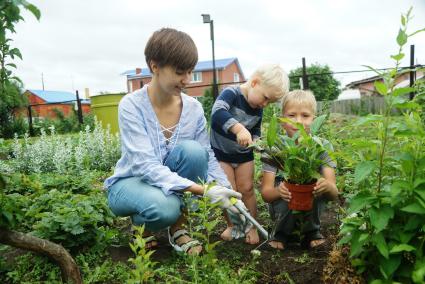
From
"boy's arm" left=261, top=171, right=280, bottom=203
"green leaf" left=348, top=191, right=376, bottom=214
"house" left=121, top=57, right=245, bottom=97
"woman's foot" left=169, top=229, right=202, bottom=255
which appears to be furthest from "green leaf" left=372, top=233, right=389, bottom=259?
"house" left=121, top=57, right=245, bottom=97

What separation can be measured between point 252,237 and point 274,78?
976mm

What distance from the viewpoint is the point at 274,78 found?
7.78 ft

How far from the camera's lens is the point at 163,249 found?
7.44ft

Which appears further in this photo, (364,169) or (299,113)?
(299,113)

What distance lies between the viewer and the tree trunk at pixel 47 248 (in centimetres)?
168

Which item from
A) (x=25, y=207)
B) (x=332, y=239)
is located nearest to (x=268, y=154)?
(x=332, y=239)

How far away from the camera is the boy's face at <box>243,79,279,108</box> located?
7.86 ft

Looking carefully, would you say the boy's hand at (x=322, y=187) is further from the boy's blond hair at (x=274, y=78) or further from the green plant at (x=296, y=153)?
the boy's blond hair at (x=274, y=78)

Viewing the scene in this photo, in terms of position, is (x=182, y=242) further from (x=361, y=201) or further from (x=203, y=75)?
(x=203, y=75)

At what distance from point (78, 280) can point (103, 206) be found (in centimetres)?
80

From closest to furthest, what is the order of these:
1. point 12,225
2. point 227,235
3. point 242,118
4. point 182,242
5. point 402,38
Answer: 1. point 402,38
2. point 12,225
3. point 182,242
4. point 227,235
5. point 242,118

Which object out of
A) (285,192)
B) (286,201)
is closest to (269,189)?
(286,201)

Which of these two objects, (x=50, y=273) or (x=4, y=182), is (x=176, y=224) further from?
(x=4, y=182)

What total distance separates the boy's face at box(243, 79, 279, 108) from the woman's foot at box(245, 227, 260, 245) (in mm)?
812
